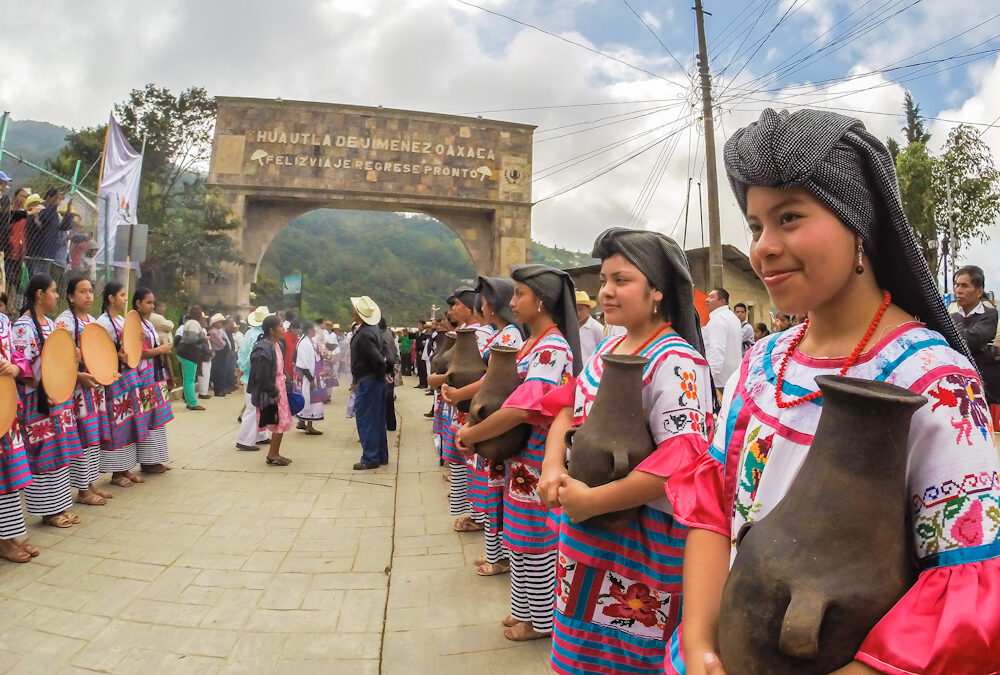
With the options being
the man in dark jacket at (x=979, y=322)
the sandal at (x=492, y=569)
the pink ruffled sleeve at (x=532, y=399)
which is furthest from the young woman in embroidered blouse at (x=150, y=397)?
the man in dark jacket at (x=979, y=322)

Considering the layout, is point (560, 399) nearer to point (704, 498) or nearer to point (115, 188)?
point (704, 498)

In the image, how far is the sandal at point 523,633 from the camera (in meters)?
2.83

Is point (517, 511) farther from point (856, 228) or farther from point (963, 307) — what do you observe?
point (963, 307)

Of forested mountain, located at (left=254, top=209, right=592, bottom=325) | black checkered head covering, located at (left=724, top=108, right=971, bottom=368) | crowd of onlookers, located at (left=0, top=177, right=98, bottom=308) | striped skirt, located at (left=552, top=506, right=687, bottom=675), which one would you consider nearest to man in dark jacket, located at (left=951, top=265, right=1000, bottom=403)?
striped skirt, located at (left=552, top=506, right=687, bottom=675)

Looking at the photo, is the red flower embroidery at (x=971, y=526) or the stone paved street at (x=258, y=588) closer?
the red flower embroidery at (x=971, y=526)

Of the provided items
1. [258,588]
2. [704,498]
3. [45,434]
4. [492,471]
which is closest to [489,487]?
[492,471]

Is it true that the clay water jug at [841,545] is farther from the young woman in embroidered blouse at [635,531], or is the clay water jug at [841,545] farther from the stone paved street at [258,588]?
the stone paved street at [258,588]

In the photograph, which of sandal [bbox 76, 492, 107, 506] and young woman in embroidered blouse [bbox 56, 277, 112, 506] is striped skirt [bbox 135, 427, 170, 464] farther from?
sandal [bbox 76, 492, 107, 506]

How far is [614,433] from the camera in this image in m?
1.62

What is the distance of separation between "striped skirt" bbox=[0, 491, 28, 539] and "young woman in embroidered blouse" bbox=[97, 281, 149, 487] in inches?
63.4

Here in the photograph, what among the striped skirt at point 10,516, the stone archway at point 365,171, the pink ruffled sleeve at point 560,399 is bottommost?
the striped skirt at point 10,516

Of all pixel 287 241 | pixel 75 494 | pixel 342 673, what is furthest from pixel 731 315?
pixel 287 241

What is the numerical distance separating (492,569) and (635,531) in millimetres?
2147

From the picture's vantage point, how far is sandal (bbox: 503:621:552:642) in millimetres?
2830
